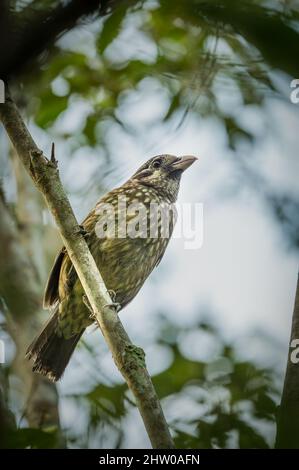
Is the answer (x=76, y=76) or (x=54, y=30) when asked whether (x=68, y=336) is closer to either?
(x=76, y=76)

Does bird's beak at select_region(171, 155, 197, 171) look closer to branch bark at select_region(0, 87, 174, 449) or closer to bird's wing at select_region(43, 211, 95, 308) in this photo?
bird's wing at select_region(43, 211, 95, 308)

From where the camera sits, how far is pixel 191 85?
4.74 metres

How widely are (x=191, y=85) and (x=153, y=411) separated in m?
2.90

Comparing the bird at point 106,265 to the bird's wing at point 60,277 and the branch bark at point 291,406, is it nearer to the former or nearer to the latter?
the bird's wing at point 60,277

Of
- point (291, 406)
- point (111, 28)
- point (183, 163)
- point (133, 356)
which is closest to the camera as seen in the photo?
point (291, 406)

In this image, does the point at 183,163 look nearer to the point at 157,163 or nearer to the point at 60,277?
the point at 157,163

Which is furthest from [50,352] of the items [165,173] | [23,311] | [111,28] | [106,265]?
[111,28]

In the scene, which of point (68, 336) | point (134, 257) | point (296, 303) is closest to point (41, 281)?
point (68, 336)

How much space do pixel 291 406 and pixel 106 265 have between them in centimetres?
211

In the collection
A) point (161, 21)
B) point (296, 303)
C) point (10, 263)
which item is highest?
point (161, 21)

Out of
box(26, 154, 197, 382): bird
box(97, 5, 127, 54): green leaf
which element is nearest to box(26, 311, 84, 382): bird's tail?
box(26, 154, 197, 382): bird

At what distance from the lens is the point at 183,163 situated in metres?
5.15

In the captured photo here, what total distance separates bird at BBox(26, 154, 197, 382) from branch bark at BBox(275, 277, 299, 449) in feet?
5.90

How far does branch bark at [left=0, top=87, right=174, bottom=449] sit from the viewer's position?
7.99 ft
